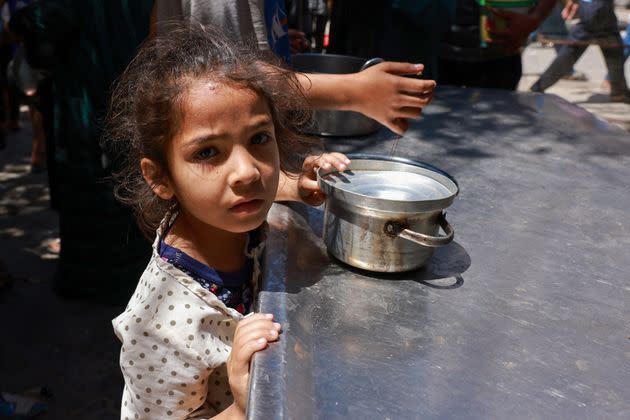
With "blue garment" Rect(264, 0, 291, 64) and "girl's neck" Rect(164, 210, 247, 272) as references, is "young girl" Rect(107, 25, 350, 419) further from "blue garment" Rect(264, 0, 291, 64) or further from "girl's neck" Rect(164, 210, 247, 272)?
"blue garment" Rect(264, 0, 291, 64)

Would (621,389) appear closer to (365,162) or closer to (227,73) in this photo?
(365,162)

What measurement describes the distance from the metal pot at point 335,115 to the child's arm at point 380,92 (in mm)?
392

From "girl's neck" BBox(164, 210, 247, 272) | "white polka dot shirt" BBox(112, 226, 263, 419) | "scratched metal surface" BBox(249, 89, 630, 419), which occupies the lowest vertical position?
"white polka dot shirt" BBox(112, 226, 263, 419)

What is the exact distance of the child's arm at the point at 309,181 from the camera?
148 centimetres

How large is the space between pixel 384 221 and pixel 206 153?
352 mm

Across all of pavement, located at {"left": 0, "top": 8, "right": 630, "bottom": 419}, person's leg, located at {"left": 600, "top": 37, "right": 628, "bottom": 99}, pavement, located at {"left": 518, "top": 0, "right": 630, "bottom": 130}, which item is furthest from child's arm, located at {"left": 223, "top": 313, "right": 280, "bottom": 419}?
person's leg, located at {"left": 600, "top": 37, "right": 628, "bottom": 99}

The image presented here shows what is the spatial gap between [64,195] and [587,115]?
7.29ft

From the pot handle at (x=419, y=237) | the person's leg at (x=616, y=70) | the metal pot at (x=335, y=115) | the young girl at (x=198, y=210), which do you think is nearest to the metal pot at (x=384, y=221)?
the pot handle at (x=419, y=237)

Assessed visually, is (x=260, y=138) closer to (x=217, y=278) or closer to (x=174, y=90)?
(x=174, y=90)

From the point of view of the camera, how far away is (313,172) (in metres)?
1.54

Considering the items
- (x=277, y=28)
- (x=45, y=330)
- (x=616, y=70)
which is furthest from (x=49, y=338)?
(x=616, y=70)

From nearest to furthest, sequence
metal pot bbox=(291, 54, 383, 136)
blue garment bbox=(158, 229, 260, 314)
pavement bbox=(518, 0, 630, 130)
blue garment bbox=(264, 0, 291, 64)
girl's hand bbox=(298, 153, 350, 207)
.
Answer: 1. blue garment bbox=(158, 229, 260, 314)
2. girl's hand bbox=(298, 153, 350, 207)
3. blue garment bbox=(264, 0, 291, 64)
4. metal pot bbox=(291, 54, 383, 136)
5. pavement bbox=(518, 0, 630, 130)

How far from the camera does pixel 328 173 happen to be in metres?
1.48

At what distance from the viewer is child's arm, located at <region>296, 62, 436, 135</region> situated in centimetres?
149
